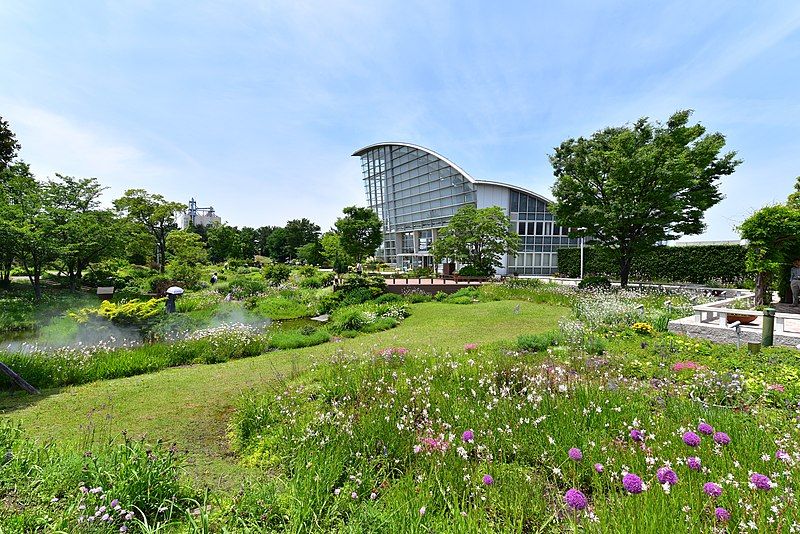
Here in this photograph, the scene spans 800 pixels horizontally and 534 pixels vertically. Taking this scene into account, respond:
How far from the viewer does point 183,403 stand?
574 centimetres

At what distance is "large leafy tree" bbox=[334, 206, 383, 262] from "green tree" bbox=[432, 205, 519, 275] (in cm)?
715

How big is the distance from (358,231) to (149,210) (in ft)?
57.8

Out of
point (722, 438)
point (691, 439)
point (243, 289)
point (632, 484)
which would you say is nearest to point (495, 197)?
point (243, 289)

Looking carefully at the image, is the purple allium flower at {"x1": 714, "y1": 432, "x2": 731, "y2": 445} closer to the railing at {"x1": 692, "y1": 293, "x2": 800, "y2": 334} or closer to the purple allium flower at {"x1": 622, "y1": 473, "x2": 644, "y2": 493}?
the purple allium flower at {"x1": 622, "y1": 473, "x2": 644, "y2": 493}

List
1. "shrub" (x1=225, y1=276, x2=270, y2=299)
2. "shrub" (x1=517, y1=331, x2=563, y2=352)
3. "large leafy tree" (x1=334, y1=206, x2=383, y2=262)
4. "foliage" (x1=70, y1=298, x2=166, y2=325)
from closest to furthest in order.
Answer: "shrub" (x1=517, y1=331, x2=563, y2=352), "foliage" (x1=70, y1=298, x2=166, y2=325), "shrub" (x1=225, y1=276, x2=270, y2=299), "large leafy tree" (x1=334, y1=206, x2=383, y2=262)

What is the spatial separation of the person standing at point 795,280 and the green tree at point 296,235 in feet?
191

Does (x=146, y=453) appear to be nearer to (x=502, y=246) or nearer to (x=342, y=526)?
(x=342, y=526)

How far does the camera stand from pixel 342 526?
251cm

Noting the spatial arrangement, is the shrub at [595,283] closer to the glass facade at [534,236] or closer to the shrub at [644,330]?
the shrub at [644,330]

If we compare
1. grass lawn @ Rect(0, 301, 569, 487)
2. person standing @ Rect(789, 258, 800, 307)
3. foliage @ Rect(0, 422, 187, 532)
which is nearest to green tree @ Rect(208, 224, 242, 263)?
grass lawn @ Rect(0, 301, 569, 487)

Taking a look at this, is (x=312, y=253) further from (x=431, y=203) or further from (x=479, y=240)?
(x=479, y=240)

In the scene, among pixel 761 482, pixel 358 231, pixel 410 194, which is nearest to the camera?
pixel 761 482

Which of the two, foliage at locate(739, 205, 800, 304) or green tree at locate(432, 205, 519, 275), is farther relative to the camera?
green tree at locate(432, 205, 519, 275)

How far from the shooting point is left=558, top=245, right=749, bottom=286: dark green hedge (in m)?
22.4
